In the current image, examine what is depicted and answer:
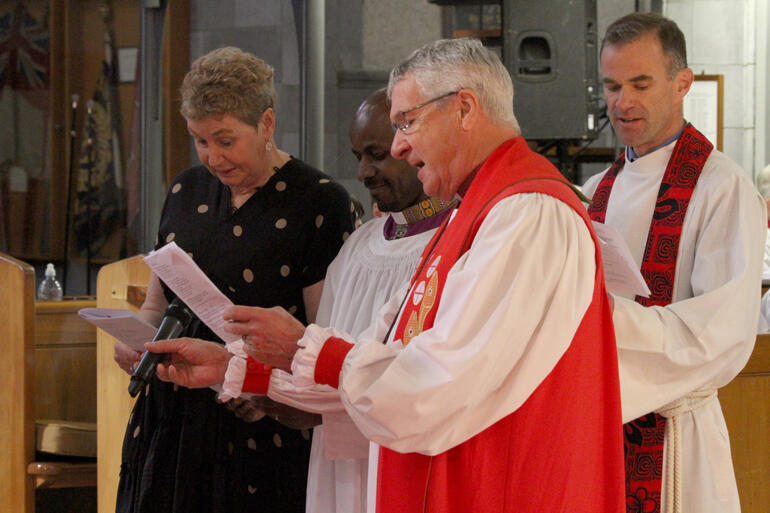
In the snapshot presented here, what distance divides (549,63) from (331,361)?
4619 millimetres

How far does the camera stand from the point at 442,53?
6.09 feet

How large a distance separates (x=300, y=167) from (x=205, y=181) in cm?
27

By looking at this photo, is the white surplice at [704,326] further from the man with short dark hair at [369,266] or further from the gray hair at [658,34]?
the man with short dark hair at [369,266]

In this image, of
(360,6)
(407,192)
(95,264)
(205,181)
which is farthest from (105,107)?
(407,192)

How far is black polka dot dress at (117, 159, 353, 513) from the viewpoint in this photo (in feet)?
8.28

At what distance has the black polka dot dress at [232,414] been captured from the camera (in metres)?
2.52

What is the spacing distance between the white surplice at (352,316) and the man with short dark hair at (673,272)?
1.72 feet

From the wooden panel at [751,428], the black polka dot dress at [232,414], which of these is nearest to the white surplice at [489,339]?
the black polka dot dress at [232,414]

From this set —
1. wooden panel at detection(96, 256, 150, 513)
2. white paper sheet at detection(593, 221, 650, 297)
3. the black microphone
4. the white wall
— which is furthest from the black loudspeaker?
white paper sheet at detection(593, 221, 650, 297)

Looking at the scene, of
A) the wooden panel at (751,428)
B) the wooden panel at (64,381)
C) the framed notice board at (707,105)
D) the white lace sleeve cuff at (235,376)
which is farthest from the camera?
the framed notice board at (707,105)

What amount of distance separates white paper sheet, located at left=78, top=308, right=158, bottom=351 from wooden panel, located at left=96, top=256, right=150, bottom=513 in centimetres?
113

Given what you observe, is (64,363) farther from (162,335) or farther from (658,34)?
(658,34)

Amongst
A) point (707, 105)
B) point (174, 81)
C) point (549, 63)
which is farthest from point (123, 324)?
point (707, 105)

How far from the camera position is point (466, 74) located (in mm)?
1826
